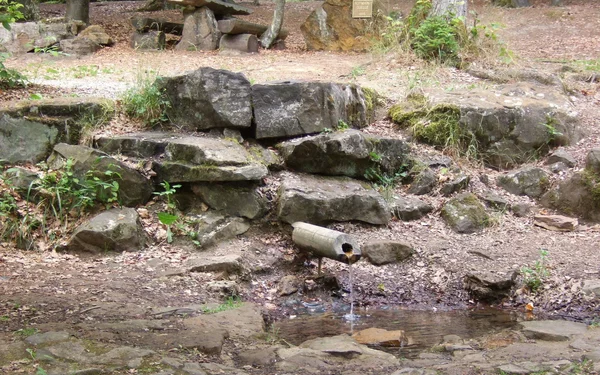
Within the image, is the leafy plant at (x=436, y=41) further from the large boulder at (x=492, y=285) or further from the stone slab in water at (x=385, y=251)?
the large boulder at (x=492, y=285)

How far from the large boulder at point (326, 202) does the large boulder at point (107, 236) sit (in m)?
1.64

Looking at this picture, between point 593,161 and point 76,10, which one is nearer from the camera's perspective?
point 593,161

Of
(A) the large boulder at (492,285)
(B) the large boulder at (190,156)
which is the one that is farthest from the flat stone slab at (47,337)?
(A) the large boulder at (492,285)

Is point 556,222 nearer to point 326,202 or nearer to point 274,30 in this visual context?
point 326,202

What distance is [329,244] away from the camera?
20.9 ft

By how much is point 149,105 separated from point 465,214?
4188 mm

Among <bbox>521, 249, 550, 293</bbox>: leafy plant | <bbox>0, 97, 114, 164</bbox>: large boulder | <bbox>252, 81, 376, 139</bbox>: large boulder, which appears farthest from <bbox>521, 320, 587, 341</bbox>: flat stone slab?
<bbox>0, 97, 114, 164</bbox>: large boulder

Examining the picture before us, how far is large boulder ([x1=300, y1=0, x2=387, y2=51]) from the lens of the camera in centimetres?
1447

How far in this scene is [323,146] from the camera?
8016mm

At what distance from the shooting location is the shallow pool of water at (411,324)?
557cm

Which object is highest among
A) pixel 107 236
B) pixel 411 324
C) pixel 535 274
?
pixel 107 236

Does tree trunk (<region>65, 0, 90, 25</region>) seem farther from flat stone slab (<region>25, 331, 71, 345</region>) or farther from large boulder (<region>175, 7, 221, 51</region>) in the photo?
flat stone slab (<region>25, 331, 71, 345</region>)

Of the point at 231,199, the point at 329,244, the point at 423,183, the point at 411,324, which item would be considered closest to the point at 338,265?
the point at 329,244

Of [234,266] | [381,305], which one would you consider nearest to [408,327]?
[381,305]
